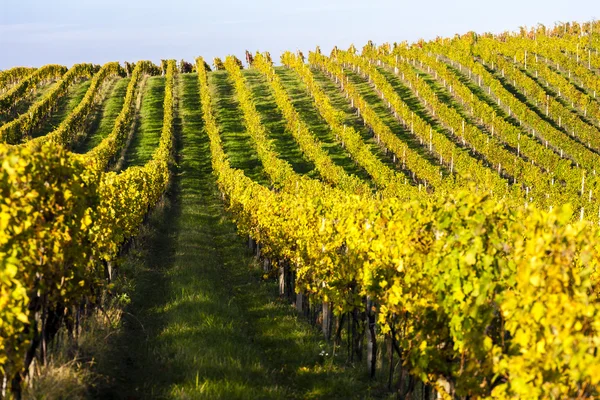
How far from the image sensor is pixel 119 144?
175 feet

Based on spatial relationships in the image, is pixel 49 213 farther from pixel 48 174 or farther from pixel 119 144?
pixel 119 144

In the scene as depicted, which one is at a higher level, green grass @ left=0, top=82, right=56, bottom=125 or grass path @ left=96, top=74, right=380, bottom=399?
green grass @ left=0, top=82, right=56, bottom=125

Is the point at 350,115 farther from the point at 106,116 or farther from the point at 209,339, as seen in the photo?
the point at 209,339

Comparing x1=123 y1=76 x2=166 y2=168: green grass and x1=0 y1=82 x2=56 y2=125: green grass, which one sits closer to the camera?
x1=123 y1=76 x2=166 y2=168: green grass

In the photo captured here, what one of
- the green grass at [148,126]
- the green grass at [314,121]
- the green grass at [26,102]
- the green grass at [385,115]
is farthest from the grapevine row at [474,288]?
the green grass at [26,102]

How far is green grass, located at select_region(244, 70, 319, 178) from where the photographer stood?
54.4 m

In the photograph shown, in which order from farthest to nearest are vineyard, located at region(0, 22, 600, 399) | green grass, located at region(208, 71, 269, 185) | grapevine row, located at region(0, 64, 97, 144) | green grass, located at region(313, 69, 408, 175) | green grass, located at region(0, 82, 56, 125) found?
green grass, located at region(0, 82, 56, 125), green grass, located at region(313, 69, 408, 175), green grass, located at region(208, 71, 269, 185), grapevine row, located at region(0, 64, 97, 144), vineyard, located at region(0, 22, 600, 399)

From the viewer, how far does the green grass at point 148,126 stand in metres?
52.9

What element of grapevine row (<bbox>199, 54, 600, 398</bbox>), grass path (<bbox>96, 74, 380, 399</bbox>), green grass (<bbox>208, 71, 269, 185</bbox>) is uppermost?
green grass (<bbox>208, 71, 269, 185</bbox>)

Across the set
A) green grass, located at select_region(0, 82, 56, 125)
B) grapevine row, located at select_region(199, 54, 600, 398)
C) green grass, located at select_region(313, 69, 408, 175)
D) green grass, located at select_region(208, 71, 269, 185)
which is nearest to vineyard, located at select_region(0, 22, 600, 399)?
grapevine row, located at select_region(199, 54, 600, 398)

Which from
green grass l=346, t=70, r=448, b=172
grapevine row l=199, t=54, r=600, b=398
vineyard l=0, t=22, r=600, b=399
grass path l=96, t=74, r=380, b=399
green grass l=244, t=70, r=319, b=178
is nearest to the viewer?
grapevine row l=199, t=54, r=600, b=398

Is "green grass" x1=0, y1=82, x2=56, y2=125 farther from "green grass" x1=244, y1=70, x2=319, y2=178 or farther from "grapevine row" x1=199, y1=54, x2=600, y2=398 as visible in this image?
"grapevine row" x1=199, y1=54, x2=600, y2=398

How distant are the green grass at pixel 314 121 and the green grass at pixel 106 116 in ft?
73.9

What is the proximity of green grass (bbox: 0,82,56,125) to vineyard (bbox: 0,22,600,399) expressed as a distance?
1085 millimetres
